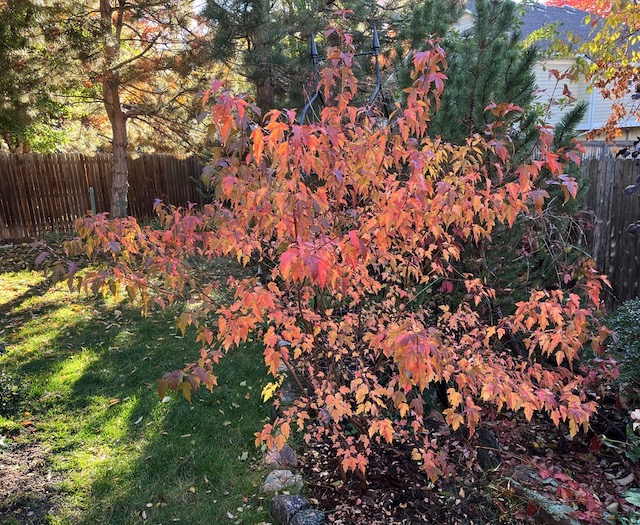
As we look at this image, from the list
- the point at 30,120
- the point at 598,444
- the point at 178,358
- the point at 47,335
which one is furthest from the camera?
the point at 30,120

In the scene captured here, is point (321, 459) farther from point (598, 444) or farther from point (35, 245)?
point (35, 245)

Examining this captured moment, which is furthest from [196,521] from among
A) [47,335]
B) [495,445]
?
[47,335]

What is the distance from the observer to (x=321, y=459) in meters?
2.96

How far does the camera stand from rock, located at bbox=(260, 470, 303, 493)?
2670mm

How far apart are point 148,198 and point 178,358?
7.94m

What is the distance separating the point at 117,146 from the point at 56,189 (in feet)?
6.19

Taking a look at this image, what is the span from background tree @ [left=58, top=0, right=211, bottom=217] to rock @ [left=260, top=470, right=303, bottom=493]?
246 inches

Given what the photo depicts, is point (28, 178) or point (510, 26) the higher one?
point (510, 26)

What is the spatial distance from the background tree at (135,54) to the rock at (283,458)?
6084 mm

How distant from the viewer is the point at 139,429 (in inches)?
129

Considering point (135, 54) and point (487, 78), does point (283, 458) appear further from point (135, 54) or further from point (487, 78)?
point (135, 54)

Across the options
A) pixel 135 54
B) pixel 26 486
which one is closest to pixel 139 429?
pixel 26 486

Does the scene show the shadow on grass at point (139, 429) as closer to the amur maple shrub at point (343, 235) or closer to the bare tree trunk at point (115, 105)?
the amur maple shrub at point (343, 235)

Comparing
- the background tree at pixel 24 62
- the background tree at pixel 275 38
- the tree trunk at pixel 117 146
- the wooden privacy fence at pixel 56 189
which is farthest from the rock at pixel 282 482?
the wooden privacy fence at pixel 56 189
